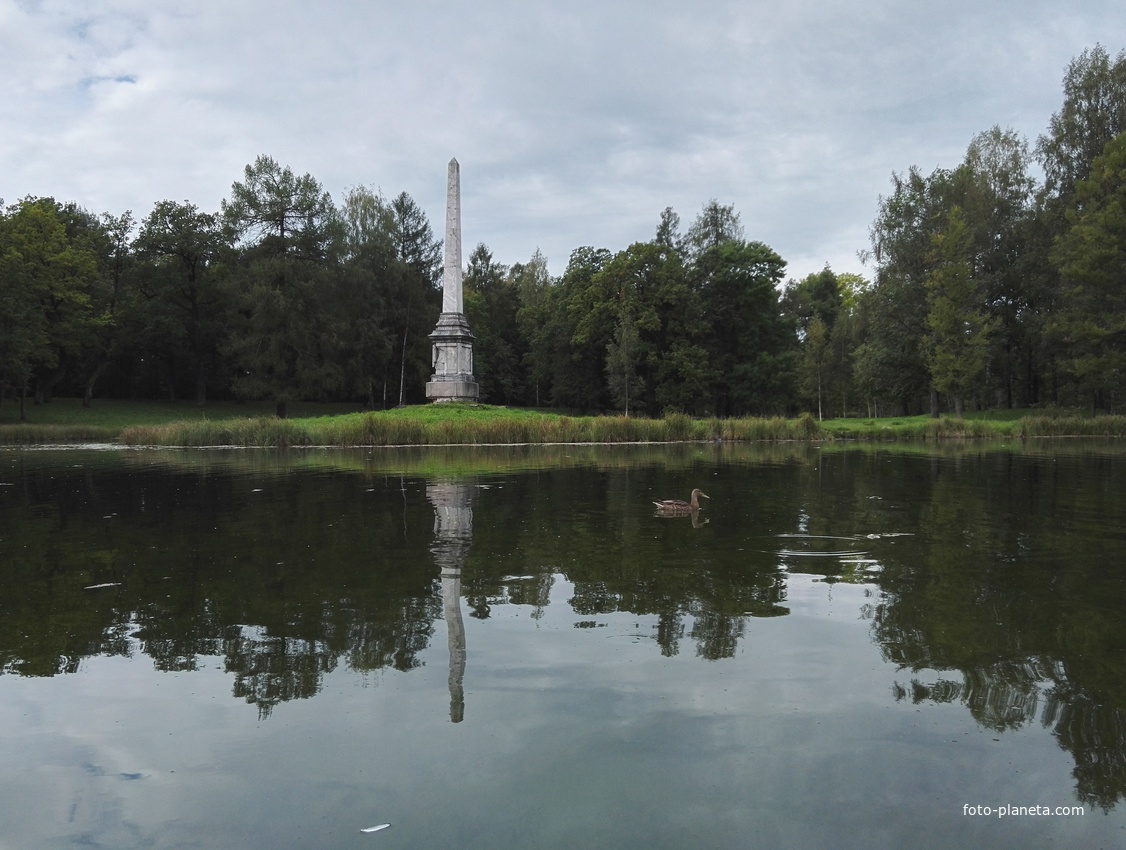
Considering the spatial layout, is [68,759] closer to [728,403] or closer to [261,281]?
[261,281]

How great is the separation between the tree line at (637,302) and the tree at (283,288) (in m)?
0.15

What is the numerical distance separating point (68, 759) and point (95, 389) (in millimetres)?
70178

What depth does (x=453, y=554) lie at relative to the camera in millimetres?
8273

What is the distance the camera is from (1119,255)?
40.2 metres

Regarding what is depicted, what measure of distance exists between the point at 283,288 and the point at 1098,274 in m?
47.3

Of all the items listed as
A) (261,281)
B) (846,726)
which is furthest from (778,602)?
(261,281)

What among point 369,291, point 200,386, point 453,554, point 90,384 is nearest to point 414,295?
point 369,291

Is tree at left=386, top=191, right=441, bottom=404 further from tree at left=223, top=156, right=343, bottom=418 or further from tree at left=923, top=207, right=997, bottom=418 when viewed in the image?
tree at left=923, top=207, right=997, bottom=418

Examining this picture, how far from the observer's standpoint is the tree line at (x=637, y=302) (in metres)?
45.4

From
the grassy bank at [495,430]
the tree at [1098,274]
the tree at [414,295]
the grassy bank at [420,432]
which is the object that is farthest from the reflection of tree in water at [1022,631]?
the tree at [414,295]

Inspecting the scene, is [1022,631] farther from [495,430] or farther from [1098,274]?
[1098,274]

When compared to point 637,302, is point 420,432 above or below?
below

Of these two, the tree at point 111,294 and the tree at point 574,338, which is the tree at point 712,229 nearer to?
the tree at point 574,338

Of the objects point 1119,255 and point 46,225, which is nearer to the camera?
point 1119,255
